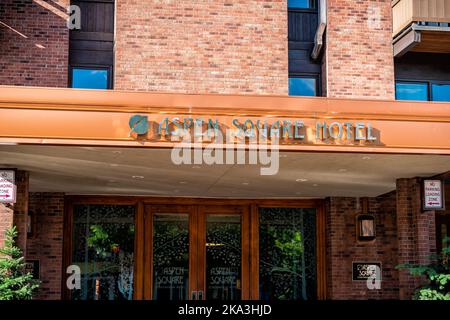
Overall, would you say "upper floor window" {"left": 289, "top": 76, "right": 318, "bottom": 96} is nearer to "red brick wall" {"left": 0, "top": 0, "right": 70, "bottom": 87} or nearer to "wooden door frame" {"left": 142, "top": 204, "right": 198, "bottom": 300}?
"wooden door frame" {"left": 142, "top": 204, "right": 198, "bottom": 300}

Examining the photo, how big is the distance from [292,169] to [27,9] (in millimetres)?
7178

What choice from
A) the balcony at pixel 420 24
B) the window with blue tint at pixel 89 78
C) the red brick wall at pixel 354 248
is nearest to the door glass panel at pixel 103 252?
the window with blue tint at pixel 89 78

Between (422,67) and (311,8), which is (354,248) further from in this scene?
(311,8)

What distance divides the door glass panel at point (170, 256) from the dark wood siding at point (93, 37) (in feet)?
13.7

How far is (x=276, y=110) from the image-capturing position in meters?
11.2

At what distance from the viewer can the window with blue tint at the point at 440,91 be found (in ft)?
55.0

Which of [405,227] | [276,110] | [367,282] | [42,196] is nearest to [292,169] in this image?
[276,110]

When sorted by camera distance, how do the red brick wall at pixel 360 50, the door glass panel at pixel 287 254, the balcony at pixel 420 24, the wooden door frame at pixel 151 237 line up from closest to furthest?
1. the balcony at pixel 420 24
2. the red brick wall at pixel 360 50
3. the wooden door frame at pixel 151 237
4. the door glass panel at pixel 287 254

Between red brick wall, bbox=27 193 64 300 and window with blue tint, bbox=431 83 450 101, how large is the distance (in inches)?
372

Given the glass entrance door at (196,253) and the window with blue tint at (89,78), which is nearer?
the window with blue tint at (89,78)

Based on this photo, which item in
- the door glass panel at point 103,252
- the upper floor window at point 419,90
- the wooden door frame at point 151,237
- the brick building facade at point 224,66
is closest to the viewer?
the brick building facade at point 224,66

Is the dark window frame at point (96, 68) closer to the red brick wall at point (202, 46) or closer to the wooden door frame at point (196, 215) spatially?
the red brick wall at point (202, 46)

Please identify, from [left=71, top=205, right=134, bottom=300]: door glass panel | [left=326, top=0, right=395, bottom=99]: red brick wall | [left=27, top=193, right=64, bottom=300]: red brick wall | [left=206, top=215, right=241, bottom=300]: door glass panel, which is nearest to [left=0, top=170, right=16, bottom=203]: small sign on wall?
[left=27, top=193, right=64, bottom=300]: red brick wall

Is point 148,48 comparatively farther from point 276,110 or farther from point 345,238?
point 345,238
